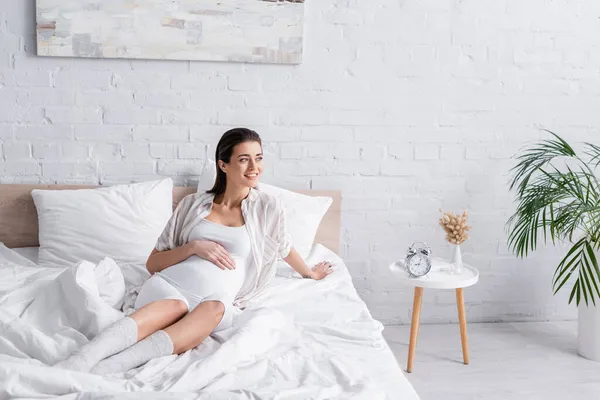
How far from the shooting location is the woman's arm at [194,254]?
2439mm

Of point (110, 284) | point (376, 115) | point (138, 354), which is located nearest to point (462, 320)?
point (376, 115)

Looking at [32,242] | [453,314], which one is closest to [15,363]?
[32,242]

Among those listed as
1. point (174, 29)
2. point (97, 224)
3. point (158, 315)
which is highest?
point (174, 29)

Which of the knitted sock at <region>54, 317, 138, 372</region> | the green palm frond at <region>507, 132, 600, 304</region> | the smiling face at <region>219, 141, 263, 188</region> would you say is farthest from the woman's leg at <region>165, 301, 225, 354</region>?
the green palm frond at <region>507, 132, 600, 304</region>

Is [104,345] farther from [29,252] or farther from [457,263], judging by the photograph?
[457,263]

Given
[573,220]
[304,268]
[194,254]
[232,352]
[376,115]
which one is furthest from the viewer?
[376,115]

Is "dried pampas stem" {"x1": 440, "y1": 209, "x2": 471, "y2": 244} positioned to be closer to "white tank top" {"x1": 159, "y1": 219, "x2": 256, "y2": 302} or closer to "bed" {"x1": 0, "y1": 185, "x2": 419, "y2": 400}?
"bed" {"x1": 0, "y1": 185, "x2": 419, "y2": 400}

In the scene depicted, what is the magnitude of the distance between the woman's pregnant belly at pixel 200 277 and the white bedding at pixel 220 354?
0.48 feet

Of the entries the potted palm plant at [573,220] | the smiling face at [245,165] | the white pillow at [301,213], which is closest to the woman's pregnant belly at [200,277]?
the smiling face at [245,165]

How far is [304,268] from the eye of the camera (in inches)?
108

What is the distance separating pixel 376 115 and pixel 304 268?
0.99 metres

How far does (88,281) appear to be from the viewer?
214cm

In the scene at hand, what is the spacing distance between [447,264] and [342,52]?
43.6 inches

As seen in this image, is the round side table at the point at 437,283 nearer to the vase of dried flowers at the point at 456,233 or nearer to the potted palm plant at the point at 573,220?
the vase of dried flowers at the point at 456,233
